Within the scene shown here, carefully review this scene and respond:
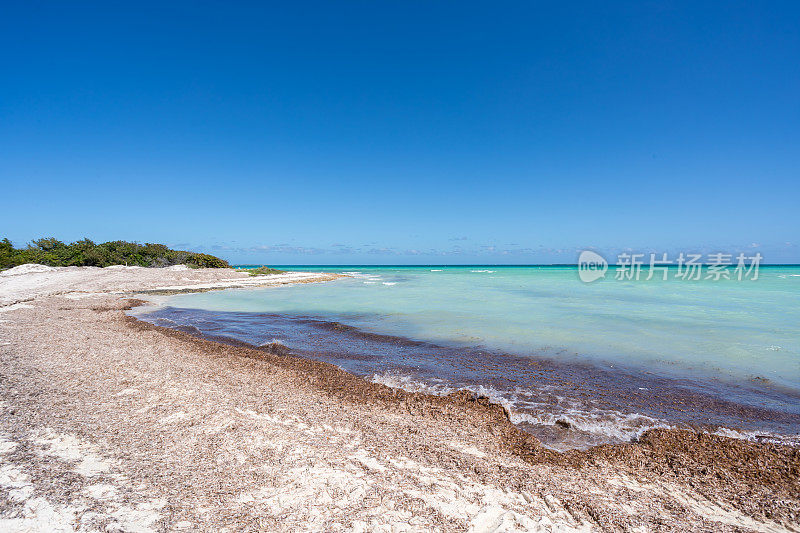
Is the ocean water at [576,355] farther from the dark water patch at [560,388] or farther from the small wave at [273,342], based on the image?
the small wave at [273,342]

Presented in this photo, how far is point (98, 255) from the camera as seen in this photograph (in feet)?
118

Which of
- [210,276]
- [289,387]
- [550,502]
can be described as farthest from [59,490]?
[210,276]

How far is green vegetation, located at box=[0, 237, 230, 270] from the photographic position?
3431 centimetres

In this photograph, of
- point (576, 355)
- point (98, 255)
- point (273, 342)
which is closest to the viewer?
point (576, 355)

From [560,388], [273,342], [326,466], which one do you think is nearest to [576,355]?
[560,388]

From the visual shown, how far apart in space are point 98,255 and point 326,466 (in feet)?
143

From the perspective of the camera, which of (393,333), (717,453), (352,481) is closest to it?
(352,481)

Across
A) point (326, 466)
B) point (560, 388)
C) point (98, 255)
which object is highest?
point (98, 255)

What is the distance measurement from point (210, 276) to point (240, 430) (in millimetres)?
34294

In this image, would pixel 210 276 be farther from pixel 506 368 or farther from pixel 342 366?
pixel 506 368

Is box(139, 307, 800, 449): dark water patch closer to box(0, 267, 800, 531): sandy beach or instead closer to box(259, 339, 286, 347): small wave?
box(259, 339, 286, 347): small wave

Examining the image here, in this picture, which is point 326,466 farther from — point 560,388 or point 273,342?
point 273,342

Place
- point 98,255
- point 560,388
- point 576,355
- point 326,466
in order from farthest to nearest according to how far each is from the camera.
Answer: point 98,255
point 576,355
point 560,388
point 326,466

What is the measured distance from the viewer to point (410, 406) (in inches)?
216
